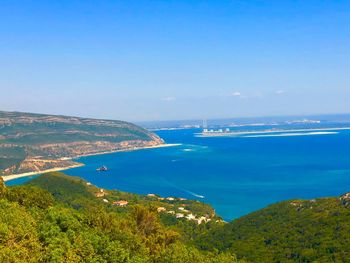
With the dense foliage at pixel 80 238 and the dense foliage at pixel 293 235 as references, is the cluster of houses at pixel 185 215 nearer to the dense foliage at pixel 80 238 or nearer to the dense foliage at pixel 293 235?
the dense foliage at pixel 293 235

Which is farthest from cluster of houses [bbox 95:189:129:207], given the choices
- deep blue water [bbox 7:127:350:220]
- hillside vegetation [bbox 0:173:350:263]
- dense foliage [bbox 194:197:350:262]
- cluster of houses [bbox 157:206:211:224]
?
dense foliage [bbox 194:197:350:262]

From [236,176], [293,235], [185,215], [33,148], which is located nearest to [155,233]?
[293,235]

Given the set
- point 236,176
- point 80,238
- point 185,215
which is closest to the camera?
point 80,238

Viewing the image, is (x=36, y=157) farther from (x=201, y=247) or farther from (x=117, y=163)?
(x=201, y=247)

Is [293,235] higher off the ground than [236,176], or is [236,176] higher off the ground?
[293,235]

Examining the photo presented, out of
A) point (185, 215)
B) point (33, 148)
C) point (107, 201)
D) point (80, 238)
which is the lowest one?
point (185, 215)

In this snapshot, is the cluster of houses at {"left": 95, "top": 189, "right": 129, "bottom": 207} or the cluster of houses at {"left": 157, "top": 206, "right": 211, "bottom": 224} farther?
the cluster of houses at {"left": 95, "top": 189, "right": 129, "bottom": 207}

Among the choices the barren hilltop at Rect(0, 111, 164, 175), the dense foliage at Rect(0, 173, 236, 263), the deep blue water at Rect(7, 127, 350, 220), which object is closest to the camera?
the dense foliage at Rect(0, 173, 236, 263)

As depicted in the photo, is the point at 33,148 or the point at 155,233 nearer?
the point at 155,233

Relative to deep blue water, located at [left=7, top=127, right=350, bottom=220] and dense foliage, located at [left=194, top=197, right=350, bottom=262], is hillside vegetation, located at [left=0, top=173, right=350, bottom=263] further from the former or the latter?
deep blue water, located at [left=7, top=127, right=350, bottom=220]

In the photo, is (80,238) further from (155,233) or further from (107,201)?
(107,201)

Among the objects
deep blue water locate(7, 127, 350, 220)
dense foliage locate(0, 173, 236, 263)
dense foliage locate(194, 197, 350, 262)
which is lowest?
deep blue water locate(7, 127, 350, 220)
